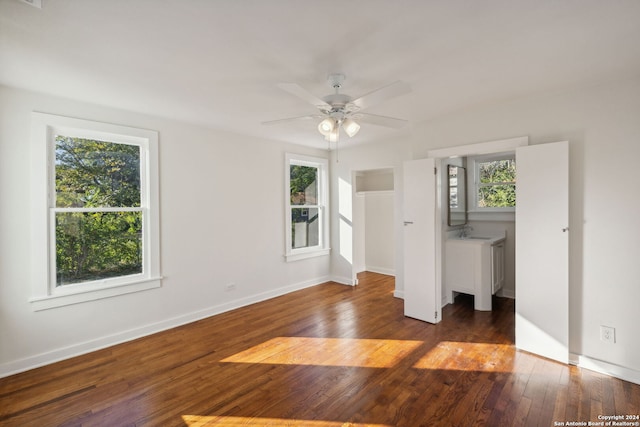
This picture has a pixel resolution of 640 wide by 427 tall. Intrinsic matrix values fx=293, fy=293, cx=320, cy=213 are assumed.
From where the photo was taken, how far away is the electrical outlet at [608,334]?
97.0 inches

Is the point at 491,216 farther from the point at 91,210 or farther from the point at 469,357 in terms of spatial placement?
the point at 91,210

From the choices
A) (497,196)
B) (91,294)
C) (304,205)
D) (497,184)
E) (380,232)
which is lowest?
(91,294)

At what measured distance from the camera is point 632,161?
2.38m

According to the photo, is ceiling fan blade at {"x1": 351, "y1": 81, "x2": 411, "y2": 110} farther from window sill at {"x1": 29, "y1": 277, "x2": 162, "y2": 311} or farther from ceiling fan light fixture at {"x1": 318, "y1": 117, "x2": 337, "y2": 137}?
window sill at {"x1": 29, "y1": 277, "x2": 162, "y2": 311}

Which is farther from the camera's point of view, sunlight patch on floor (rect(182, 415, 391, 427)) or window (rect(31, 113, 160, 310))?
window (rect(31, 113, 160, 310))

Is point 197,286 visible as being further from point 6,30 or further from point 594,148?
point 594,148

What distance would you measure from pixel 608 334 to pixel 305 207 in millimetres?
3991

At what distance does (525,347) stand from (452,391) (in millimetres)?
1163

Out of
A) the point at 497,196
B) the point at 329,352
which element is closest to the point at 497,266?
the point at 497,196

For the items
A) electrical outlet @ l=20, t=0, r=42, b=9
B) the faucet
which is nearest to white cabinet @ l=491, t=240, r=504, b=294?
the faucet

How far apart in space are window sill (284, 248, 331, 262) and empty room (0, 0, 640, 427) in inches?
31.4

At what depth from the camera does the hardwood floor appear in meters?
2.00

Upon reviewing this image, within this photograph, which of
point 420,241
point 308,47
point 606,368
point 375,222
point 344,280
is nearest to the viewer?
point 308,47

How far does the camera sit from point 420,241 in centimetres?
359
